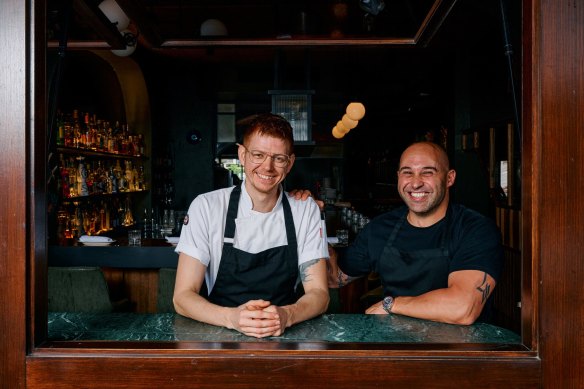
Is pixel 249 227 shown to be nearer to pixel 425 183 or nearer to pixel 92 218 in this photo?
pixel 425 183

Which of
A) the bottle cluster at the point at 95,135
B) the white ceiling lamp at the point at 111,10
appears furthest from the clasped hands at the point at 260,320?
the bottle cluster at the point at 95,135

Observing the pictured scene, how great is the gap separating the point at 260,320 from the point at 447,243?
1001 millimetres

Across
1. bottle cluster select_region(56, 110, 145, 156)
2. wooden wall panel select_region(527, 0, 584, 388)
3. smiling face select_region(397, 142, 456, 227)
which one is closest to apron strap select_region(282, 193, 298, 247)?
smiling face select_region(397, 142, 456, 227)

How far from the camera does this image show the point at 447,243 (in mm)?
2154

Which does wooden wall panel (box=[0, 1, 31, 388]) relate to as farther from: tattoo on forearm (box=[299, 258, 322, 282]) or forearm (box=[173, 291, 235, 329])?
tattoo on forearm (box=[299, 258, 322, 282])

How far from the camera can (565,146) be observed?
3.94ft

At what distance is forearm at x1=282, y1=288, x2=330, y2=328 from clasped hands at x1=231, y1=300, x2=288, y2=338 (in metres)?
0.09

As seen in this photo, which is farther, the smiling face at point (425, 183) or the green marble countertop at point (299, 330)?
the smiling face at point (425, 183)

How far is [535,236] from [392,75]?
7.51 metres

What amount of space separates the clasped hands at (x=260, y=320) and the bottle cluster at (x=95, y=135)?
126 inches

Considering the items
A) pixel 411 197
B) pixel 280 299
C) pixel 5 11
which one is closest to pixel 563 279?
pixel 411 197

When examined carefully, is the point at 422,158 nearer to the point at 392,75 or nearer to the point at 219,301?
the point at 219,301

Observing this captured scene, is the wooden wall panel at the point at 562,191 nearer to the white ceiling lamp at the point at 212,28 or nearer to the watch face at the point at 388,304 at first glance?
the watch face at the point at 388,304

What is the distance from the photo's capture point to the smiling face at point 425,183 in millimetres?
2217
